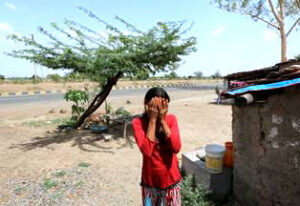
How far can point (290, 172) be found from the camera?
82.6 inches

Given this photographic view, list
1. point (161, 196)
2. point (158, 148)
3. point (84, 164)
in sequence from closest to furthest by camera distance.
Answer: point (158, 148) < point (161, 196) < point (84, 164)

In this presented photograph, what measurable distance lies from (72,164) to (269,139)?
12.9 ft

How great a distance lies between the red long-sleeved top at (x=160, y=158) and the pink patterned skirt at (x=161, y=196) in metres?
0.07

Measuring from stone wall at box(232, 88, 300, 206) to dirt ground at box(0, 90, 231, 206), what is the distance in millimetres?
1656

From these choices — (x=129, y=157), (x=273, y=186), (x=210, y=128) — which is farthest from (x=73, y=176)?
(x=210, y=128)

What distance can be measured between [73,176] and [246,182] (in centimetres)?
312

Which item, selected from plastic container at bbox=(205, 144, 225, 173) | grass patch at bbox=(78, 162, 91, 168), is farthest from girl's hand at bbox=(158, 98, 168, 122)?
grass patch at bbox=(78, 162, 91, 168)

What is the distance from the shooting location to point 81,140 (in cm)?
591

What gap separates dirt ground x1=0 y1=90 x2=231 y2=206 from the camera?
10.4ft

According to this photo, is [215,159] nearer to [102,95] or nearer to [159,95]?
[159,95]

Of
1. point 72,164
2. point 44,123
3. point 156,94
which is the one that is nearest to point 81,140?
point 72,164

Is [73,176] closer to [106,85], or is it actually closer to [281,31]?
[106,85]

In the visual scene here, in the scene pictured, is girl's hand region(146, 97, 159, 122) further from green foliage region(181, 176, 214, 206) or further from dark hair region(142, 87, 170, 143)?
green foliage region(181, 176, 214, 206)

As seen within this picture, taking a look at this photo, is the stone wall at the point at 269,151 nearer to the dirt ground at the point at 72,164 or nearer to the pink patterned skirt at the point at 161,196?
the pink patterned skirt at the point at 161,196
